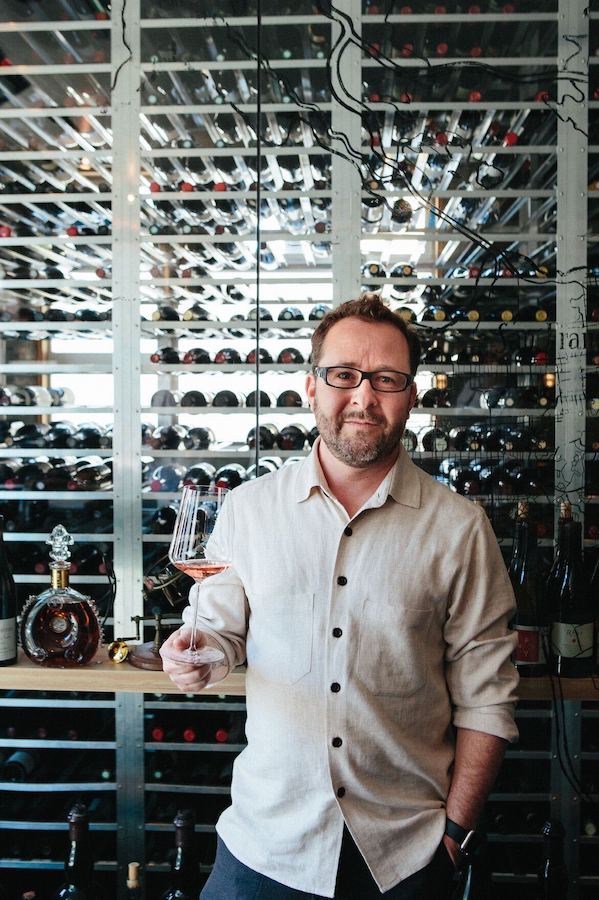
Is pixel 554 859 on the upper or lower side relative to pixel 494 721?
lower

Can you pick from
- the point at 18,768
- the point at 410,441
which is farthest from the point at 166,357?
the point at 18,768

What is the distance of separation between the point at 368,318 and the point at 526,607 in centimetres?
113

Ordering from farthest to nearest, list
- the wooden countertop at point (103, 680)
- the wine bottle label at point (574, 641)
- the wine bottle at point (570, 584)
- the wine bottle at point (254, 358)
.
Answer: the wine bottle at point (254, 358) → the wine bottle at point (570, 584) → the wine bottle label at point (574, 641) → the wooden countertop at point (103, 680)

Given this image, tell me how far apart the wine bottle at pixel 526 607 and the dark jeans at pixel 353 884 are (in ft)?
2.19

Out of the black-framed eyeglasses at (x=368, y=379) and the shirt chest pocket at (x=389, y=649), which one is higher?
the black-framed eyeglasses at (x=368, y=379)

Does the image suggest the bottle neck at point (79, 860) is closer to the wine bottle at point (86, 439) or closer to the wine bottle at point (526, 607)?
the wine bottle at point (526, 607)

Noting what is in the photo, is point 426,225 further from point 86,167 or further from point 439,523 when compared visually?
point 439,523

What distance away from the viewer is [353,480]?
1554 millimetres

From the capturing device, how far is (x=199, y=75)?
3141 millimetres

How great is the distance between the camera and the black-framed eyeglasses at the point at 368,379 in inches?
58.6

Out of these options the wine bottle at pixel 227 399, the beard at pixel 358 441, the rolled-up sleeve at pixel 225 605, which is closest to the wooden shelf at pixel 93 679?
the rolled-up sleeve at pixel 225 605

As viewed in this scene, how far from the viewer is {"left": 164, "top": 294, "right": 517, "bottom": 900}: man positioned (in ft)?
4.57

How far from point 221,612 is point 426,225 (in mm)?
2082

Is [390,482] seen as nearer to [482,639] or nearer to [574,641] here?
[482,639]
